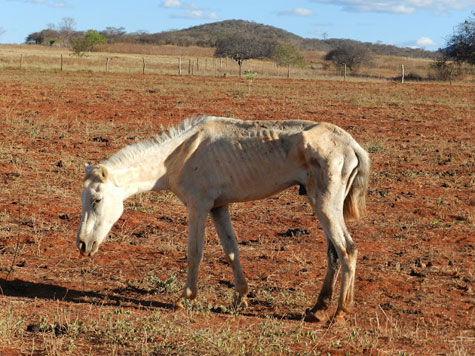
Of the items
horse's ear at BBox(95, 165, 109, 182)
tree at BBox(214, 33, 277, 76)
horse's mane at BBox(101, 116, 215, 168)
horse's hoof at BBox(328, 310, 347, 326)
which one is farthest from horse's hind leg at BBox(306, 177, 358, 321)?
tree at BBox(214, 33, 277, 76)

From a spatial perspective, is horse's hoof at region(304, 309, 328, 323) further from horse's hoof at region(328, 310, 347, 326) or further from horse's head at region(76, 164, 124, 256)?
horse's head at region(76, 164, 124, 256)

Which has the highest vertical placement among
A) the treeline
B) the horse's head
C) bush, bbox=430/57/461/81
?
the treeline

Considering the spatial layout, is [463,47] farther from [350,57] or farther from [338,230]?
[338,230]

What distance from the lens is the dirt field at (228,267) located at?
5.06 m

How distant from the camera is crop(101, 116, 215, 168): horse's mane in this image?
20.3 ft

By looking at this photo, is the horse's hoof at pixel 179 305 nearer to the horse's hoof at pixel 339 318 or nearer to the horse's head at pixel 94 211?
the horse's head at pixel 94 211

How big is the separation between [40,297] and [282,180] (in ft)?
8.95

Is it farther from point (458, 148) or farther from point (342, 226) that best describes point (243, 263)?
point (458, 148)

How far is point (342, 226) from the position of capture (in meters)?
6.00

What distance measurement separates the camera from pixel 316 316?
611cm

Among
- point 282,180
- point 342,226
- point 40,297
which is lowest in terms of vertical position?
point 40,297

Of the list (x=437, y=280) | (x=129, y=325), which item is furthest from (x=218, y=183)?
(x=437, y=280)

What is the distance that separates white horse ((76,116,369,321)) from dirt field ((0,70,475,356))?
586 mm

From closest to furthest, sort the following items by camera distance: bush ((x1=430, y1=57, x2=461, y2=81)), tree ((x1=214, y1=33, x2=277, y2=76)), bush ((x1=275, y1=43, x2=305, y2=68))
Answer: bush ((x1=430, y1=57, x2=461, y2=81)) < tree ((x1=214, y1=33, x2=277, y2=76)) < bush ((x1=275, y1=43, x2=305, y2=68))
